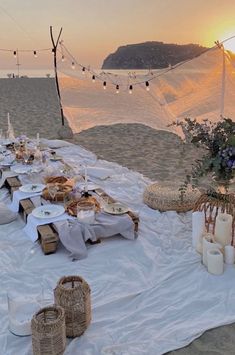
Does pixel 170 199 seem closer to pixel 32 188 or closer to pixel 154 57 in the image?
pixel 32 188

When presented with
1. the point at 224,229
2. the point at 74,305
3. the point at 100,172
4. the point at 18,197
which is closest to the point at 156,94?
the point at 100,172

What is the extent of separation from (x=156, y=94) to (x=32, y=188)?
2645 millimetres

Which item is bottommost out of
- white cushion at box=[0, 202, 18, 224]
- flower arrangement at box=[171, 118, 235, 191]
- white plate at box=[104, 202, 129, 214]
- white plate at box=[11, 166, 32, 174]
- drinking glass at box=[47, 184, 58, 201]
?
white cushion at box=[0, 202, 18, 224]

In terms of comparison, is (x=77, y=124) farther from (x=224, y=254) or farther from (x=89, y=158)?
(x=224, y=254)

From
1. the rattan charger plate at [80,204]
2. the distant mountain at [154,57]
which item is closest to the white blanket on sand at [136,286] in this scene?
the rattan charger plate at [80,204]

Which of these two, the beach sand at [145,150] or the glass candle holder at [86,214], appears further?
the glass candle holder at [86,214]

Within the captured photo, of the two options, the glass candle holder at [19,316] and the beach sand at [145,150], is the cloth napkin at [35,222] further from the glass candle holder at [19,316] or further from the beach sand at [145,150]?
the beach sand at [145,150]

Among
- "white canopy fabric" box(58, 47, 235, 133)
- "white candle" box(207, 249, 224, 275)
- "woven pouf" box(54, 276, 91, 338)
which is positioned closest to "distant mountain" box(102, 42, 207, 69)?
"white canopy fabric" box(58, 47, 235, 133)

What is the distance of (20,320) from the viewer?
270cm

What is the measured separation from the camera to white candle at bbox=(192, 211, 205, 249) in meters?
3.73

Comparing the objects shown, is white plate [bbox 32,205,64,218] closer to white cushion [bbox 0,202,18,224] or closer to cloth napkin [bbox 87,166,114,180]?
white cushion [bbox 0,202,18,224]

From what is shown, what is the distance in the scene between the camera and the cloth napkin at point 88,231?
3.75 metres

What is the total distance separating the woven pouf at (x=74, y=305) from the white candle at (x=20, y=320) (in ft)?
0.75

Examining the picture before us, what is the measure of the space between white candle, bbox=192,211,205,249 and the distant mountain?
8.72 ft
